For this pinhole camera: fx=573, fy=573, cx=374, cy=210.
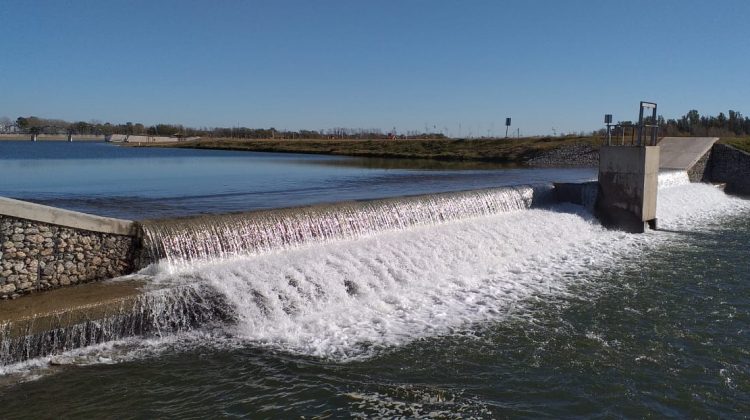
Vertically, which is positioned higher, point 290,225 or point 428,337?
point 290,225

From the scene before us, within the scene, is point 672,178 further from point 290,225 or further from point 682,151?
point 290,225

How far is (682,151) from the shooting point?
33.2 m

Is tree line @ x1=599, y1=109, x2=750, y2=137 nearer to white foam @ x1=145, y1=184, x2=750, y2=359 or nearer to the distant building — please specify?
white foam @ x1=145, y1=184, x2=750, y2=359

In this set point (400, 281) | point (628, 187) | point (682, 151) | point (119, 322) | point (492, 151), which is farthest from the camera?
point (492, 151)

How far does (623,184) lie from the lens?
61.4 ft

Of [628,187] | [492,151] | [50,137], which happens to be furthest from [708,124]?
[50,137]

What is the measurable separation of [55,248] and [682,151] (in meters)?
34.0

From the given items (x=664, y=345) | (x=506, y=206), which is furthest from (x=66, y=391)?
(x=506, y=206)

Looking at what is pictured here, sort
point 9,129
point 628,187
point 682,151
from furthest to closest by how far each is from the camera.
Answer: point 9,129, point 682,151, point 628,187

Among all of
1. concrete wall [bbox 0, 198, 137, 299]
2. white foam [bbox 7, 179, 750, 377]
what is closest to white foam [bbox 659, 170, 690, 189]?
white foam [bbox 7, 179, 750, 377]

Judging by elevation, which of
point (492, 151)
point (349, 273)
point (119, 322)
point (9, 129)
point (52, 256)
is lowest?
point (119, 322)

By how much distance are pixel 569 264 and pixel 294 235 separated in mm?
6470

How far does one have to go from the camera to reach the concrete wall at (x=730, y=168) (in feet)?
100

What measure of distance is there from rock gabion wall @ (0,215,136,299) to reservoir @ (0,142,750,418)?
58 centimetres
